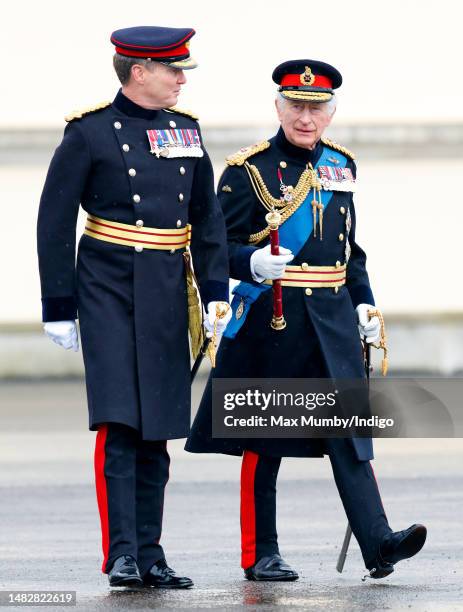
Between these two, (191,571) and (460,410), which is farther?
(460,410)

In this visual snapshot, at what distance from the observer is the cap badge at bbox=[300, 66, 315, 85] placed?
728 cm

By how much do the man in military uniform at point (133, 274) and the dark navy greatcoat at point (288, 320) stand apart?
0.70 feet

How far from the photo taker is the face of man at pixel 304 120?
23.9 feet

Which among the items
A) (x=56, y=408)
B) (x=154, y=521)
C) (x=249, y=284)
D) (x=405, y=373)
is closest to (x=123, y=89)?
(x=249, y=284)

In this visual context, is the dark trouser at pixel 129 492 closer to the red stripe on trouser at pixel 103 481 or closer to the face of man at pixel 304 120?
the red stripe on trouser at pixel 103 481

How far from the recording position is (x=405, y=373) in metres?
16.7

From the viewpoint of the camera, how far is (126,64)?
703 cm

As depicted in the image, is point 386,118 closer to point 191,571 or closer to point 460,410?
point 460,410

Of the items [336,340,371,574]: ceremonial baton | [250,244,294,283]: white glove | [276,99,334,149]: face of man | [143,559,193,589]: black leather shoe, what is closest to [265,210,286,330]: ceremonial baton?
[250,244,294,283]: white glove

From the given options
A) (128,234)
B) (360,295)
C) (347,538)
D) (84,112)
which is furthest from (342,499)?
(84,112)

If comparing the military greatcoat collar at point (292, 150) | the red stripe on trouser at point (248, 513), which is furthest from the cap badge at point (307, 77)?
the red stripe on trouser at point (248, 513)

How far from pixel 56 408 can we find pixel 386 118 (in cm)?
423

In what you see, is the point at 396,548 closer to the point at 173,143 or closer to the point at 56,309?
the point at 56,309

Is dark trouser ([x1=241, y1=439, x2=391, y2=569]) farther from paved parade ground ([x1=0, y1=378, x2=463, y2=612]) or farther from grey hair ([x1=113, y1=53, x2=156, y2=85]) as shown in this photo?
grey hair ([x1=113, y1=53, x2=156, y2=85])
